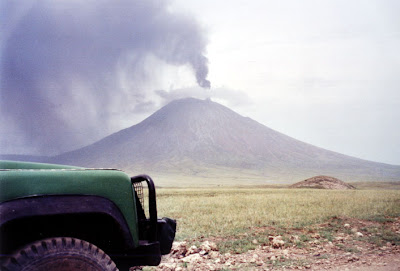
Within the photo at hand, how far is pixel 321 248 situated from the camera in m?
8.39

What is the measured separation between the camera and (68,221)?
2.82 meters

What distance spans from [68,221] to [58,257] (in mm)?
389

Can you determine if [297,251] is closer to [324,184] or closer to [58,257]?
[58,257]

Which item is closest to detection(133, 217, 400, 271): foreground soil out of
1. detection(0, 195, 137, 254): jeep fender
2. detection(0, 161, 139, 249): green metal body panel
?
detection(0, 195, 137, 254): jeep fender

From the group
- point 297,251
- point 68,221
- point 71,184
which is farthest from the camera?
point 297,251

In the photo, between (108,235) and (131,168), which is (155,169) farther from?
(108,235)

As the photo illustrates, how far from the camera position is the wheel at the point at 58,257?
7.75 ft

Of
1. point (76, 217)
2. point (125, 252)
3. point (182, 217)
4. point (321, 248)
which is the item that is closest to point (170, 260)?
point (321, 248)

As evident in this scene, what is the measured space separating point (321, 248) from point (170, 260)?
11.9 ft

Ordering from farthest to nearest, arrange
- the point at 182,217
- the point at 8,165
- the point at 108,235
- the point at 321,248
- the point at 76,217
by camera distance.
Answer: the point at 182,217 < the point at 321,248 < the point at 8,165 < the point at 108,235 < the point at 76,217

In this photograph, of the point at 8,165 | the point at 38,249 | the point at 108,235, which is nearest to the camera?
the point at 38,249

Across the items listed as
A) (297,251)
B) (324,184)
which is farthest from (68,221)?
(324,184)

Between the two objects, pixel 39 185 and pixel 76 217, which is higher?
pixel 39 185

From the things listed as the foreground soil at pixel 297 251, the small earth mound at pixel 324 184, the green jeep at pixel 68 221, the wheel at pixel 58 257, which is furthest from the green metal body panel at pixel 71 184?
the small earth mound at pixel 324 184
